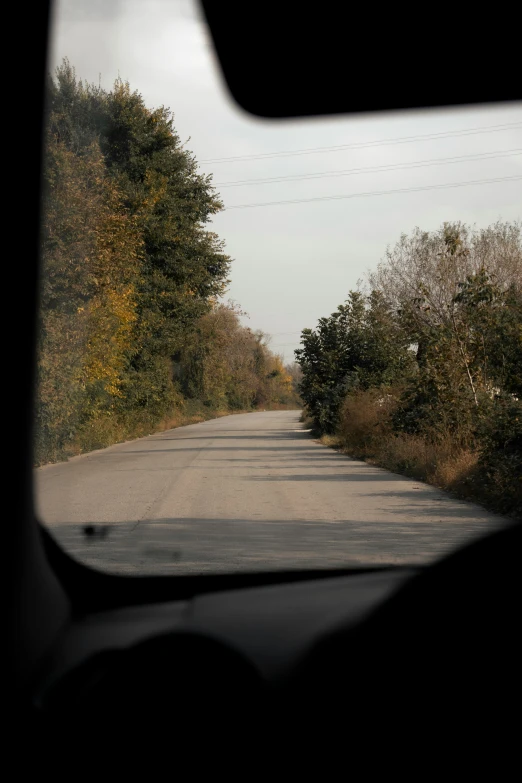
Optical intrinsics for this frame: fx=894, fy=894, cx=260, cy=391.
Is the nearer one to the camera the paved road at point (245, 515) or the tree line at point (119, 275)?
the paved road at point (245, 515)

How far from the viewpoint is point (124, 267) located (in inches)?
997

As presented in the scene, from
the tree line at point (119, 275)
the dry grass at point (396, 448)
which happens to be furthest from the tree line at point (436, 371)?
the tree line at point (119, 275)

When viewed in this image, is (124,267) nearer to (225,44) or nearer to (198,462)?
(198,462)

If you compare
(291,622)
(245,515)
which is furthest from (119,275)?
(291,622)

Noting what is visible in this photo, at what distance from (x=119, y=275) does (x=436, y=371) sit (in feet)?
32.8

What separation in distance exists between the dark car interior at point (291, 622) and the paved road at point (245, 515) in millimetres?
978

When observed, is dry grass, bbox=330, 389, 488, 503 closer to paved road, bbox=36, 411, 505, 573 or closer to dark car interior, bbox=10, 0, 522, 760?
paved road, bbox=36, 411, 505, 573

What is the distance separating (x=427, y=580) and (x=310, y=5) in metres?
1.74

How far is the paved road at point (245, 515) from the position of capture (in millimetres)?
7391

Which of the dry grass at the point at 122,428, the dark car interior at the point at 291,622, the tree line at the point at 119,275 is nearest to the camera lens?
the dark car interior at the point at 291,622

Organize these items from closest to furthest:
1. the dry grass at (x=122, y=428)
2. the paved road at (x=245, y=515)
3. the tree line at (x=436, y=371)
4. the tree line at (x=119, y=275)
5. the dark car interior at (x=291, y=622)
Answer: the dark car interior at (x=291, y=622)
the paved road at (x=245, y=515)
the tree line at (x=436, y=371)
the tree line at (x=119, y=275)
the dry grass at (x=122, y=428)

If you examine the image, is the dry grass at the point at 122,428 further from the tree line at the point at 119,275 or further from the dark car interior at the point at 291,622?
the dark car interior at the point at 291,622

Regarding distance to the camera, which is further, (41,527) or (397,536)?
(397,536)

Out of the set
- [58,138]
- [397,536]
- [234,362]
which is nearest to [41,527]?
[397,536]
